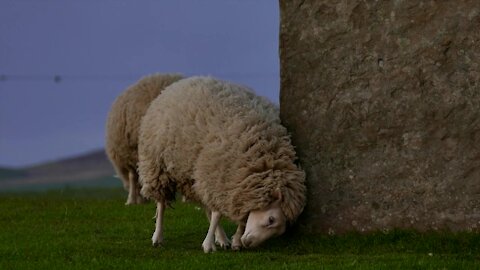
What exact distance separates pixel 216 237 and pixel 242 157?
1.44 meters

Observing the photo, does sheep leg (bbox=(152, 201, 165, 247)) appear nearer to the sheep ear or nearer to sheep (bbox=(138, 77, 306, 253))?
sheep (bbox=(138, 77, 306, 253))

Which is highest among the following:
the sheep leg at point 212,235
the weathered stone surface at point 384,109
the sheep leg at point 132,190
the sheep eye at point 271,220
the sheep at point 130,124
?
the weathered stone surface at point 384,109

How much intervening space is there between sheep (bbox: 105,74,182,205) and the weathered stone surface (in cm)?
491

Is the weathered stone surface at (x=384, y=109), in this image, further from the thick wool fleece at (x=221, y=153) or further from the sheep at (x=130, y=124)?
the sheep at (x=130, y=124)

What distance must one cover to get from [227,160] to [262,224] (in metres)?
0.79

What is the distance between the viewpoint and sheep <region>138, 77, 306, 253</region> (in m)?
13.7

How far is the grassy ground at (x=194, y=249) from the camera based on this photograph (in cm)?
1278

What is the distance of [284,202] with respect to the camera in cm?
1373

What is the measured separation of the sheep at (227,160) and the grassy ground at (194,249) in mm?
440

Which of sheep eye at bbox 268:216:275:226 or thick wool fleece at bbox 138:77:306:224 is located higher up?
thick wool fleece at bbox 138:77:306:224


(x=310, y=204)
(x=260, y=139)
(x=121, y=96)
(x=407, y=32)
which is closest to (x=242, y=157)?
(x=260, y=139)

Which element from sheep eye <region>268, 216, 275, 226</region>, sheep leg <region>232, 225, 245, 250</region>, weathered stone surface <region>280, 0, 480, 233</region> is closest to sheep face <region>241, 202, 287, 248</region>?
sheep eye <region>268, 216, 275, 226</region>

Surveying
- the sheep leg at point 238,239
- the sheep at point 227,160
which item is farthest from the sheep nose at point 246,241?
the sheep leg at point 238,239

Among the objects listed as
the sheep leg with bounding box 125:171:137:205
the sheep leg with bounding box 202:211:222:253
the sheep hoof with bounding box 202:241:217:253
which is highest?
the sheep leg with bounding box 202:211:222:253
